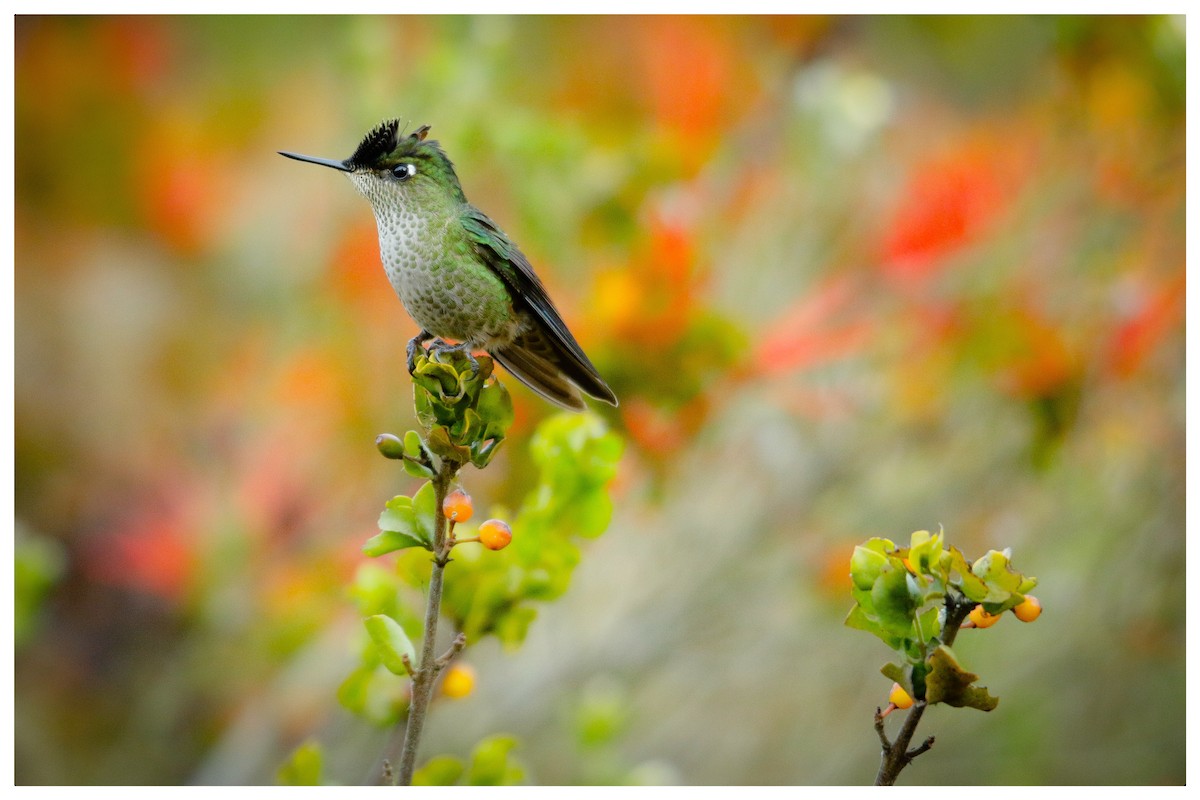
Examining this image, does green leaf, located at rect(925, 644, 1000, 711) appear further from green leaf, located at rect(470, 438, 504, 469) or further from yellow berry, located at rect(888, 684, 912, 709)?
green leaf, located at rect(470, 438, 504, 469)

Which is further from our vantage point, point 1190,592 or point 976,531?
point 976,531

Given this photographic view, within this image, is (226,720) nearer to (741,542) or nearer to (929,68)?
(741,542)

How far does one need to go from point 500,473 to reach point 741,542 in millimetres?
400

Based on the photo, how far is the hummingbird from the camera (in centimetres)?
73

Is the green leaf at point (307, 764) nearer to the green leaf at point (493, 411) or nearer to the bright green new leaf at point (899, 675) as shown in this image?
the green leaf at point (493, 411)

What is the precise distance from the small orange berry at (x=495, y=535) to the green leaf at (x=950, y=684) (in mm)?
211

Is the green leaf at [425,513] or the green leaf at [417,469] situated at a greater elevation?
the green leaf at [417,469]

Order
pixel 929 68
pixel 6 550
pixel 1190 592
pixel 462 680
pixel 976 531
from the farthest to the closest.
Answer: pixel 976 531, pixel 929 68, pixel 1190 592, pixel 6 550, pixel 462 680

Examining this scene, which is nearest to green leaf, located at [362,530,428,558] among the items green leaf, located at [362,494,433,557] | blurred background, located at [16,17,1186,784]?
green leaf, located at [362,494,433,557]

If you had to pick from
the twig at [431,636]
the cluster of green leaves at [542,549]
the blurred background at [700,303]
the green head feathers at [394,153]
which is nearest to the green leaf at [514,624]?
the cluster of green leaves at [542,549]

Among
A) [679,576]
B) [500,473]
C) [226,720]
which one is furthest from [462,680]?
[226,720]

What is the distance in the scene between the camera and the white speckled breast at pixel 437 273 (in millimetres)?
726

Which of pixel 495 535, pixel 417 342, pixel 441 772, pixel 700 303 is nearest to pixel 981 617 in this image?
pixel 495 535
